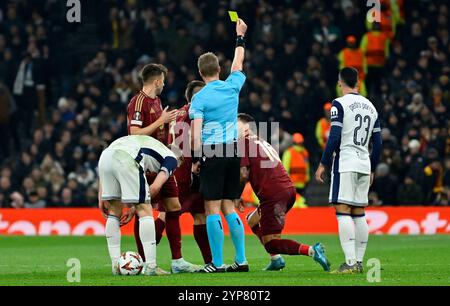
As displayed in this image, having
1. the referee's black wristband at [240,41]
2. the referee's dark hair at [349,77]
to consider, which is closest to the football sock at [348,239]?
the referee's dark hair at [349,77]

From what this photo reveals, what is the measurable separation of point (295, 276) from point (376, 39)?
1481 cm

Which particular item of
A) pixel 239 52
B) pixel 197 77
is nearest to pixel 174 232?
pixel 239 52

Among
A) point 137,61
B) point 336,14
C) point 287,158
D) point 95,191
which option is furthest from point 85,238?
point 336,14

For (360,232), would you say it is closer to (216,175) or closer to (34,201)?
(216,175)

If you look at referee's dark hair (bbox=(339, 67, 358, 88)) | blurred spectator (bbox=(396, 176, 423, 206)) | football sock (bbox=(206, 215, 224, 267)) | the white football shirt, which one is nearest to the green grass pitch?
football sock (bbox=(206, 215, 224, 267))

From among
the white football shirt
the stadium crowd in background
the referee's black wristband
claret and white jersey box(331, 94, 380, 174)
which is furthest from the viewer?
the stadium crowd in background

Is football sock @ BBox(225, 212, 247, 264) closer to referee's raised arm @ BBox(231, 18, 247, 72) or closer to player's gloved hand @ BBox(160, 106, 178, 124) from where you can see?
player's gloved hand @ BBox(160, 106, 178, 124)

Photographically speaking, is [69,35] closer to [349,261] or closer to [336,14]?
[336,14]

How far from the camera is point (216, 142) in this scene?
12391 millimetres

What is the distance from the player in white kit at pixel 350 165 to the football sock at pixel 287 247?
431 millimetres

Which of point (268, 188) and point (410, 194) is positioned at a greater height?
point (268, 188)

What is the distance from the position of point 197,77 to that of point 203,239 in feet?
45.0

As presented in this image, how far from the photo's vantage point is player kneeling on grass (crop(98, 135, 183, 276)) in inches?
465

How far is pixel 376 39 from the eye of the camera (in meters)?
25.9
